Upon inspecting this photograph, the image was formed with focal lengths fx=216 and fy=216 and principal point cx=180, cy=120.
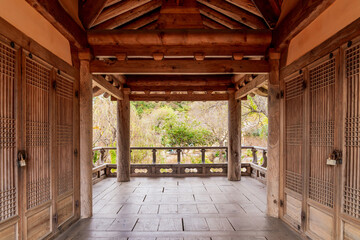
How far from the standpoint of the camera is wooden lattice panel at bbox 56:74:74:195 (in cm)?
275

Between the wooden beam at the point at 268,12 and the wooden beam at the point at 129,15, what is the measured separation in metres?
1.63

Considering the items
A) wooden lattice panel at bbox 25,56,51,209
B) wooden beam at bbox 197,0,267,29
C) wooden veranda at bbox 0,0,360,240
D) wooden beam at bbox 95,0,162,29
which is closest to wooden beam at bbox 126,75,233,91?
wooden veranda at bbox 0,0,360,240

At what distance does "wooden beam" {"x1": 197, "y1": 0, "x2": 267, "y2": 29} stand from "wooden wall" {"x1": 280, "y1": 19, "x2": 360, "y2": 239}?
0.85 metres

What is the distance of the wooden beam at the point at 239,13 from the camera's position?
11.0 feet

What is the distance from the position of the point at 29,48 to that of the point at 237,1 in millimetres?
2812

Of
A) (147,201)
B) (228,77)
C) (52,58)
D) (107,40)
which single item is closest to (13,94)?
(52,58)

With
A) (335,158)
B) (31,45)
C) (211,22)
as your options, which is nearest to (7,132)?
(31,45)

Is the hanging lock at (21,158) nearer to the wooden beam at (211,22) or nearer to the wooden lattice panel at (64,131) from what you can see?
the wooden lattice panel at (64,131)

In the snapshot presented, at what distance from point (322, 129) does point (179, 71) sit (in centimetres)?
214

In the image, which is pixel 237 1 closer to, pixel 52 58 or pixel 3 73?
pixel 52 58

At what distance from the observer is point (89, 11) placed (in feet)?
10.0

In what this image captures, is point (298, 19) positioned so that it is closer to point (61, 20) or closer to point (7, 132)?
point (61, 20)

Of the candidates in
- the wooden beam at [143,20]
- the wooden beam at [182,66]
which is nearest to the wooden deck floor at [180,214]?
the wooden beam at [182,66]

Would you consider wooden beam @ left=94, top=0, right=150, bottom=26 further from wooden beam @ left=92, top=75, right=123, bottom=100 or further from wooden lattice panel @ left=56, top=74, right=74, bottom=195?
wooden lattice panel @ left=56, top=74, right=74, bottom=195
